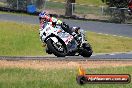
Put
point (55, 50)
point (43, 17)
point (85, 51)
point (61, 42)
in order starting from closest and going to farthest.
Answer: point (43, 17)
point (55, 50)
point (61, 42)
point (85, 51)

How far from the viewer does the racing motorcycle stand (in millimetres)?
10289

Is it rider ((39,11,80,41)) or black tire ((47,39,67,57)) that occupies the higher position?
rider ((39,11,80,41))

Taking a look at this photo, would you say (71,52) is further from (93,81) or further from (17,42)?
(17,42)

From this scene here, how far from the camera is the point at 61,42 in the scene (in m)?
10.8

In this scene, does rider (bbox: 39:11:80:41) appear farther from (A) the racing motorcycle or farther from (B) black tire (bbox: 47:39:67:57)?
(B) black tire (bbox: 47:39:67:57)

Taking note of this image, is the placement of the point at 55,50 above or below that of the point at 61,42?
below

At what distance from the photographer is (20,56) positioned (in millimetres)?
17766

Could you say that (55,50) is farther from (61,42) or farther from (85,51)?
(85,51)

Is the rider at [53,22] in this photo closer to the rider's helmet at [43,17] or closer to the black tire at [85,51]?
the rider's helmet at [43,17]

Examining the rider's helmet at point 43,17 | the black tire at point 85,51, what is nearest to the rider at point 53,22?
the rider's helmet at point 43,17

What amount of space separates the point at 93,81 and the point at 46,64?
11.3 m

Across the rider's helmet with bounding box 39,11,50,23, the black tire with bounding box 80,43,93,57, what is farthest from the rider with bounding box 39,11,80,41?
the black tire with bounding box 80,43,93,57

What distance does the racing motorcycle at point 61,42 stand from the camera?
10.3m

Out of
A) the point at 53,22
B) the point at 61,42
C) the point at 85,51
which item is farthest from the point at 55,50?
the point at 85,51
